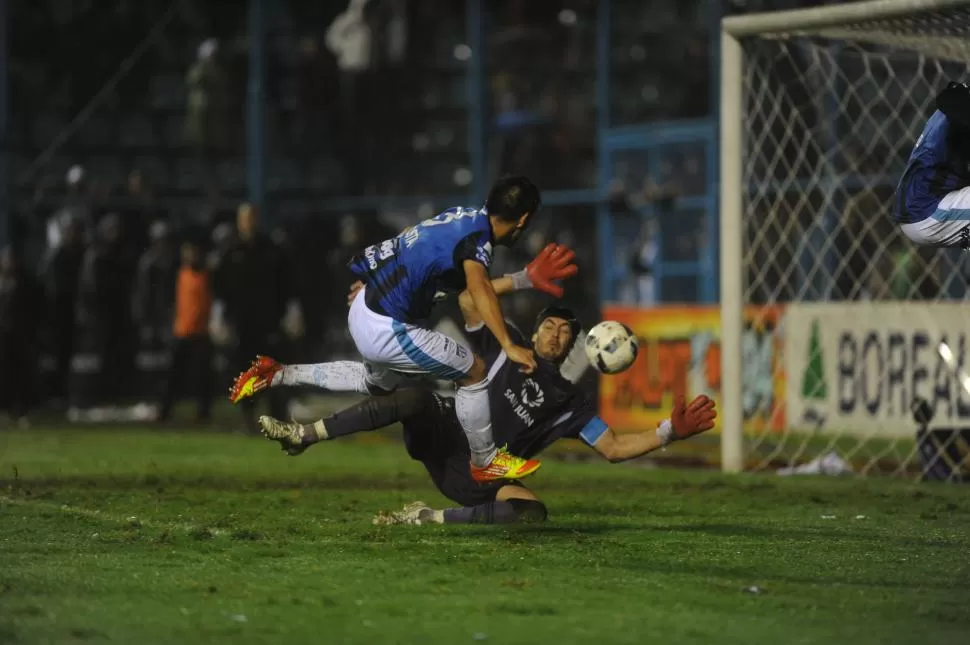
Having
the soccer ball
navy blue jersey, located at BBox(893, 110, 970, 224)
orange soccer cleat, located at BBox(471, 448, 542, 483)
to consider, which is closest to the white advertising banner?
navy blue jersey, located at BBox(893, 110, 970, 224)

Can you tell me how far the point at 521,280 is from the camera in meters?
8.65

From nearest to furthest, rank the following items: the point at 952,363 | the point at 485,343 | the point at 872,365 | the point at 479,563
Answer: the point at 479,563 < the point at 485,343 < the point at 952,363 < the point at 872,365

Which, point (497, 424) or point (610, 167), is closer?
point (497, 424)

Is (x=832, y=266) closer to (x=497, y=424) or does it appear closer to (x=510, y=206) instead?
(x=497, y=424)

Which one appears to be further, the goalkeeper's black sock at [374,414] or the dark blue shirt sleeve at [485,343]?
the dark blue shirt sleeve at [485,343]

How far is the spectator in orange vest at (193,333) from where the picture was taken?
18125 mm

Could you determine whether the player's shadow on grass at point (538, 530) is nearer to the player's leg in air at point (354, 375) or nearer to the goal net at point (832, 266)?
the player's leg in air at point (354, 375)

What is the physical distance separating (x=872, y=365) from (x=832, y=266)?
1.43m

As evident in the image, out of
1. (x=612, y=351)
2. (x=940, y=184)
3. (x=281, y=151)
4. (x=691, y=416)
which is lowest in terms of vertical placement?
(x=691, y=416)

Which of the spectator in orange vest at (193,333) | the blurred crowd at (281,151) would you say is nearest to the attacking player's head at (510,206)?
the blurred crowd at (281,151)

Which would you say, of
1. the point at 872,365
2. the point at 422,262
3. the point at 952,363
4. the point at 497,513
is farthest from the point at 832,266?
the point at 422,262

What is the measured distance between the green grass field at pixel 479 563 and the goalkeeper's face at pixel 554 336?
892 mm

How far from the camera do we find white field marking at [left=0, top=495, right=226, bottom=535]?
338 inches

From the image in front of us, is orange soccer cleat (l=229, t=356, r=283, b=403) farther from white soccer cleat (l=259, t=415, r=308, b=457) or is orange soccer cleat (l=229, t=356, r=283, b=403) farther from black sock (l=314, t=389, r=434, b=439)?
black sock (l=314, t=389, r=434, b=439)
